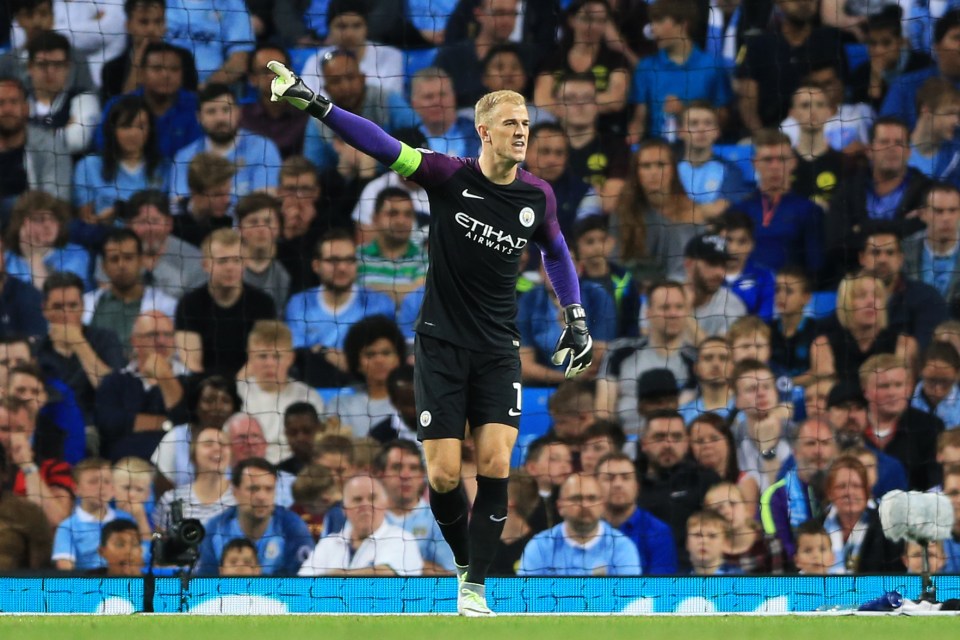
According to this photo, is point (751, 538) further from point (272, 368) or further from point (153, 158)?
point (153, 158)

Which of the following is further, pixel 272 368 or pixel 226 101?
pixel 226 101

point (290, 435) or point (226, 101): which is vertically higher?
point (226, 101)

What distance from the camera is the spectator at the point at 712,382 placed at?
29.2ft

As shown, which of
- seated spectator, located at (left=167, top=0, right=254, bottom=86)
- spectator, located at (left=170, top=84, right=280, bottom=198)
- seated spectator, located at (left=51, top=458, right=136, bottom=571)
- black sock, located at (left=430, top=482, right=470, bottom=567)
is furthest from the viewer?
seated spectator, located at (left=167, top=0, right=254, bottom=86)

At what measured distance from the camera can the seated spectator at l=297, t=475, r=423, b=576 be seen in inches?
335

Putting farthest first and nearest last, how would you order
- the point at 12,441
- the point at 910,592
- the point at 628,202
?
the point at 628,202 < the point at 12,441 < the point at 910,592

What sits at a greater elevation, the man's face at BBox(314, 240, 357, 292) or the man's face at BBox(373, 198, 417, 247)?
the man's face at BBox(373, 198, 417, 247)

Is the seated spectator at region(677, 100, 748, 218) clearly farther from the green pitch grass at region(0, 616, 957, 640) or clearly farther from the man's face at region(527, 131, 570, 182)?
the green pitch grass at region(0, 616, 957, 640)

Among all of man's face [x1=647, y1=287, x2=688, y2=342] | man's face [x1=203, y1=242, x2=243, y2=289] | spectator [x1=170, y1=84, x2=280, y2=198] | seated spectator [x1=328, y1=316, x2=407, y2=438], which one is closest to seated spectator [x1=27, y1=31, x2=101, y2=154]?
spectator [x1=170, y1=84, x2=280, y2=198]

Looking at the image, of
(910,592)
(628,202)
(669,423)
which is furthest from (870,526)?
(628,202)

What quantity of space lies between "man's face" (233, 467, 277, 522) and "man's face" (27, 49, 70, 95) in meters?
3.12

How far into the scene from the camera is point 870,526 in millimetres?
8281

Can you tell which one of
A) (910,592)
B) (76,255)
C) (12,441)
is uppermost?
(76,255)

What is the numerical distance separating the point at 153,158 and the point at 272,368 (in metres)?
1.77
